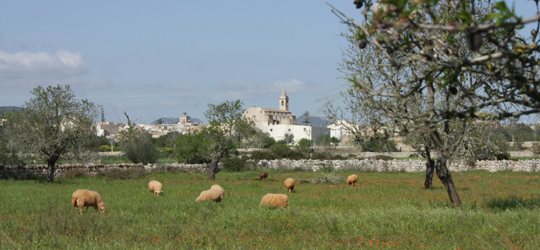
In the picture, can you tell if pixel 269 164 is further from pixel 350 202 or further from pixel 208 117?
pixel 350 202

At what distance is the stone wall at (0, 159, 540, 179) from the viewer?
2109 inches

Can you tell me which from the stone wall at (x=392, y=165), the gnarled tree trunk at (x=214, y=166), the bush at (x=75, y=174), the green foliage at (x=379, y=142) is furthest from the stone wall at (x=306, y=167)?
the green foliage at (x=379, y=142)

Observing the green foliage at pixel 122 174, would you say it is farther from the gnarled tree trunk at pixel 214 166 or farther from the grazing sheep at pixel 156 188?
the grazing sheep at pixel 156 188

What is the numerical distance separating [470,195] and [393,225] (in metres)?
16.0

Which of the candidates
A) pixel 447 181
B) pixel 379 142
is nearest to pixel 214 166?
pixel 379 142

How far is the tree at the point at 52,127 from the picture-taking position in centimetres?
4797

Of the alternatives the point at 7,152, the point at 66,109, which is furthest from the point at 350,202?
the point at 7,152

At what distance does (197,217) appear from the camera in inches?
843

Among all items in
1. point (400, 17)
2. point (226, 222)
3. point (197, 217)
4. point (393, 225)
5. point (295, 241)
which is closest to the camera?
point (400, 17)

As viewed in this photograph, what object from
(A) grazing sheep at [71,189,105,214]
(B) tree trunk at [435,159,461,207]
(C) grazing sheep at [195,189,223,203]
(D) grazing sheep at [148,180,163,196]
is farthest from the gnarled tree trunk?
(B) tree trunk at [435,159,461,207]

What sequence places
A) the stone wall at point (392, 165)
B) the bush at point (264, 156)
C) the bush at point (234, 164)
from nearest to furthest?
the stone wall at point (392, 165) < the bush at point (234, 164) < the bush at point (264, 156)

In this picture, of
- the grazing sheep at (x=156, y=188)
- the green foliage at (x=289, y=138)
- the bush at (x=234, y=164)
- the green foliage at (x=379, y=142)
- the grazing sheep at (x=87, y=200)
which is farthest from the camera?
the green foliage at (x=289, y=138)

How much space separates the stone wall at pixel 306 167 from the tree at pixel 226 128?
676cm

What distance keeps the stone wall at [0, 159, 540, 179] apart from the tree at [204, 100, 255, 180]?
676cm
